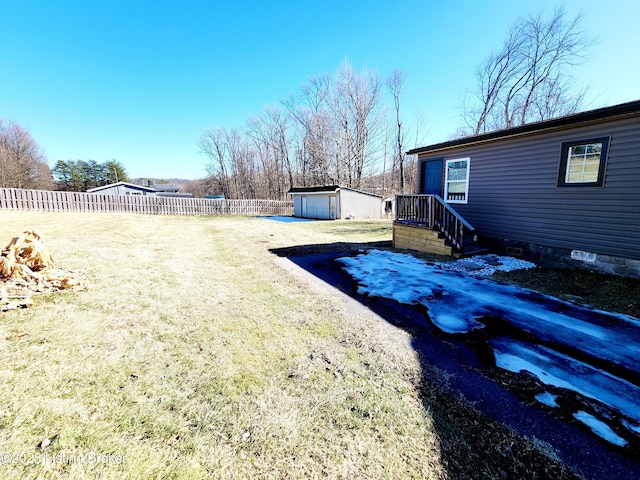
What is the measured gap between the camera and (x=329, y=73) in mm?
26312

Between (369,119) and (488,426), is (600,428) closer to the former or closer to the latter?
(488,426)

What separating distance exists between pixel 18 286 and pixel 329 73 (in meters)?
29.1

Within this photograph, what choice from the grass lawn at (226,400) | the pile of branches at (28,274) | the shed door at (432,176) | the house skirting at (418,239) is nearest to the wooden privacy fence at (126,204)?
the pile of branches at (28,274)

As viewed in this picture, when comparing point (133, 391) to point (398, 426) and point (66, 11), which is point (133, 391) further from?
point (66, 11)

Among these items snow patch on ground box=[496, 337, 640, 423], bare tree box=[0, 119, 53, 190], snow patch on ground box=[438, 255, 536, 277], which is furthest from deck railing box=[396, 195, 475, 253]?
bare tree box=[0, 119, 53, 190]

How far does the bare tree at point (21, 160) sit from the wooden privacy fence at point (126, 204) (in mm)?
19943

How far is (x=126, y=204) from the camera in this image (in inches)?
757

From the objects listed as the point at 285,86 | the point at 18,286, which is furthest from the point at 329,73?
the point at 18,286

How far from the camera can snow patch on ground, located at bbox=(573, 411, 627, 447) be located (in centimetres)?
175

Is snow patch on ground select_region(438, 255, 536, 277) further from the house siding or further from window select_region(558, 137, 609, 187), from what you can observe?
window select_region(558, 137, 609, 187)

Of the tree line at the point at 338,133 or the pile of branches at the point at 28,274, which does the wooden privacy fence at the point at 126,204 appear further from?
the pile of branches at the point at 28,274

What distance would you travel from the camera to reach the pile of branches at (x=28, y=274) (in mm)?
3314

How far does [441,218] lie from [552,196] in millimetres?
2385

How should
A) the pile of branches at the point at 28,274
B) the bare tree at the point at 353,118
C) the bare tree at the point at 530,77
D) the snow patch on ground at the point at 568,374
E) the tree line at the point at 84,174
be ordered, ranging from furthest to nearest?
the tree line at the point at 84,174
the bare tree at the point at 353,118
the bare tree at the point at 530,77
the pile of branches at the point at 28,274
the snow patch on ground at the point at 568,374
